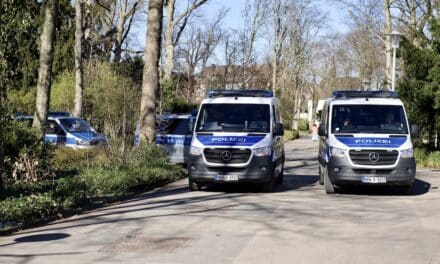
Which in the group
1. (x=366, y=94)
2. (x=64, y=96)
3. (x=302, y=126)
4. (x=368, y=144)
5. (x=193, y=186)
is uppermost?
(x=366, y=94)

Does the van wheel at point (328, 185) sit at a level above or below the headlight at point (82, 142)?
below

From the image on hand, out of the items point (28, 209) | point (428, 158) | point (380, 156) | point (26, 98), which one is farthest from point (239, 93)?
point (26, 98)

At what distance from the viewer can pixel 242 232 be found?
384 inches

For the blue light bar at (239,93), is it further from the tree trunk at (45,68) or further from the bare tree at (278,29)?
the bare tree at (278,29)

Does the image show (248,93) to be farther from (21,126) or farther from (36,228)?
(36,228)

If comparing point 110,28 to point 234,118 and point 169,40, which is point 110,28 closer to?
point 169,40

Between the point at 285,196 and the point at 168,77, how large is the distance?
21.5m

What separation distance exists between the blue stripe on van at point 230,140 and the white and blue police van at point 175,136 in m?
5.94

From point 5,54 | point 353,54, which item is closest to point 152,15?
point 5,54

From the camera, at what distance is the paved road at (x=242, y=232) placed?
8109 mm

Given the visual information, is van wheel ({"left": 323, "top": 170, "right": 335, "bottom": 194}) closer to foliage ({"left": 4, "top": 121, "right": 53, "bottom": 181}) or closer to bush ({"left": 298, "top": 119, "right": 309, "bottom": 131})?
foliage ({"left": 4, "top": 121, "right": 53, "bottom": 181})

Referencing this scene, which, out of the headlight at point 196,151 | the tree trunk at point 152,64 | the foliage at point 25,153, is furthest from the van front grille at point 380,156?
the tree trunk at point 152,64

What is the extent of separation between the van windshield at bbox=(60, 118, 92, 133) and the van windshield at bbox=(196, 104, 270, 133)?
8.84 meters

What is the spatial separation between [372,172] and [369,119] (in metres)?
1.49
